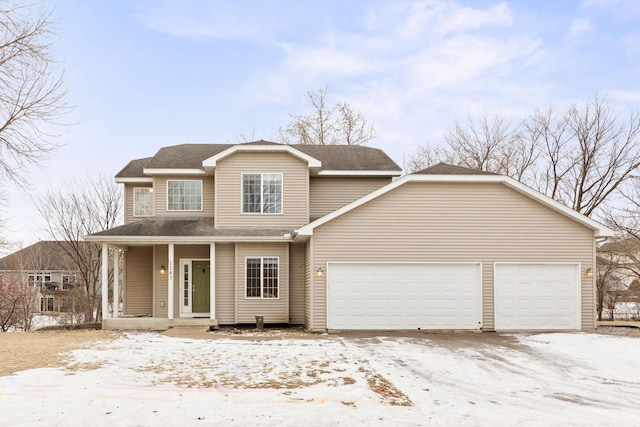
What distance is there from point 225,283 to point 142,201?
195 inches

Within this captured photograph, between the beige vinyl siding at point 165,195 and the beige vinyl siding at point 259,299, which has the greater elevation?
the beige vinyl siding at point 165,195

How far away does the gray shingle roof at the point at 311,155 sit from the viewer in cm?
1773

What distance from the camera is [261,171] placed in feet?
54.6

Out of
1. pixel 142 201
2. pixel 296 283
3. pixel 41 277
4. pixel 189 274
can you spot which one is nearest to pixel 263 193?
pixel 296 283

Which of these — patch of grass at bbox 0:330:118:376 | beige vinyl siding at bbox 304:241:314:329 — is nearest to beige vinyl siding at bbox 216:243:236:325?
beige vinyl siding at bbox 304:241:314:329

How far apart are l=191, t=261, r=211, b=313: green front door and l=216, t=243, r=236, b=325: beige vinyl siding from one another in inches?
42.1

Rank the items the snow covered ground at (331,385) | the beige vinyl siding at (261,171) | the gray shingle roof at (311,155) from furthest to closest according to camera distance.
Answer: the gray shingle roof at (311,155)
the beige vinyl siding at (261,171)
the snow covered ground at (331,385)

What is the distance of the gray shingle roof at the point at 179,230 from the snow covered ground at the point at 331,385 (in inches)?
172

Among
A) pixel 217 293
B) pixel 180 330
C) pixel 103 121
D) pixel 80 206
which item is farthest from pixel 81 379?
pixel 80 206

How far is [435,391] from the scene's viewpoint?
7508mm

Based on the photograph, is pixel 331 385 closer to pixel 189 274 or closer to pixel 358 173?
pixel 189 274

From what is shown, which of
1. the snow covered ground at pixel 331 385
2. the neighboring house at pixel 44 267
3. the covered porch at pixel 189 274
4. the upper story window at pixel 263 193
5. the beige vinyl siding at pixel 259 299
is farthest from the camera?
the neighboring house at pixel 44 267

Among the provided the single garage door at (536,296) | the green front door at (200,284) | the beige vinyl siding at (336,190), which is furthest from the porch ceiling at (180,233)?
the single garage door at (536,296)

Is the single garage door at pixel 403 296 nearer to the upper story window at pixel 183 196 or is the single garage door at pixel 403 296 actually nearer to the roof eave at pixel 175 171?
the upper story window at pixel 183 196
